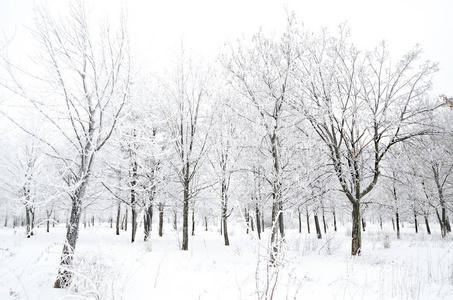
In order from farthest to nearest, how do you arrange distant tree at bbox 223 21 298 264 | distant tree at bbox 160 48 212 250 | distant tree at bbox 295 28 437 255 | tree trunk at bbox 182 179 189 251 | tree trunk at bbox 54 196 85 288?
distant tree at bbox 160 48 212 250 → tree trunk at bbox 182 179 189 251 → distant tree at bbox 295 28 437 255 → distant tree at bbox 223 21 298 264 → tree trunk at bbox 54 196 85 288

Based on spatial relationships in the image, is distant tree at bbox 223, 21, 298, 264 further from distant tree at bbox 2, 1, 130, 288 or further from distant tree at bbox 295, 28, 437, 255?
distant tree at bbox 2, 1, 130, 288

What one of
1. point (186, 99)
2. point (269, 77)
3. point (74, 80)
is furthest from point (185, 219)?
point (74, 80)

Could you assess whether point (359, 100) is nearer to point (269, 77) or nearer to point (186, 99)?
point (269, 77)

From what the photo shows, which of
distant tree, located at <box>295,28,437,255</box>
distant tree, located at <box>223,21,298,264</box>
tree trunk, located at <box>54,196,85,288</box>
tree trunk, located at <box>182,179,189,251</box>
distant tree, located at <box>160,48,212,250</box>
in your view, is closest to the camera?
tree trunk, located at <box>54,196,85,288</box>

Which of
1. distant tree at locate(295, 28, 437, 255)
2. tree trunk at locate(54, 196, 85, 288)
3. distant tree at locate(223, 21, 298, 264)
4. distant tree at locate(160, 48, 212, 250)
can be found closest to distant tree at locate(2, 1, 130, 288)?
tree trunk at locate(54, 196, 85, 288)

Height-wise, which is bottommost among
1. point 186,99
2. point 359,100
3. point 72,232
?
point 72,232

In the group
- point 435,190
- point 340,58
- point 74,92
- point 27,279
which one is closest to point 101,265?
point 27,279

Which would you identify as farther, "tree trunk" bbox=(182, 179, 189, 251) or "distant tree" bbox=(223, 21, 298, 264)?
"tree trunk" bbox=(182, 179, 189, 251)

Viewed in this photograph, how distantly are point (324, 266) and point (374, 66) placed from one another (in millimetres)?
7194

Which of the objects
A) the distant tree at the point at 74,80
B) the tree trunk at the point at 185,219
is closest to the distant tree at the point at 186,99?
the tree trunk at the point at 185,219

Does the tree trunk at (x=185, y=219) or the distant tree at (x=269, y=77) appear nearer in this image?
the distant tree at (x=269, y=77)

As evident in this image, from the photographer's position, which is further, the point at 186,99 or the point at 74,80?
the point at 186,99

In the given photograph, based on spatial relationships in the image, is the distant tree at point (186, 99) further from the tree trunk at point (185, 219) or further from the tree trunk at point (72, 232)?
the tree trunk at point (72, 232)

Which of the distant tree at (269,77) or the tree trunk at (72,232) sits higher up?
the distant tree at (269,77)
